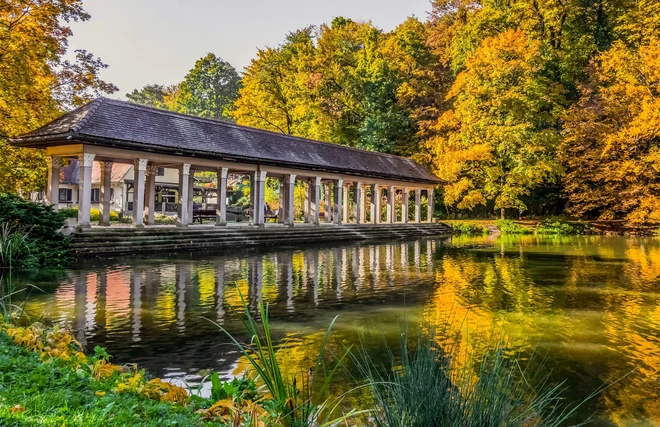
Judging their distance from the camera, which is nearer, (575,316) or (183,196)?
(575,316)

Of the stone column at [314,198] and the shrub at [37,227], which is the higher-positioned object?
the stone column at [314,198]

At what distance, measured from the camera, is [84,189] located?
1505 cm

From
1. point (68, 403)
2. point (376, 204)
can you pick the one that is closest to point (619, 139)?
point (376, 204)

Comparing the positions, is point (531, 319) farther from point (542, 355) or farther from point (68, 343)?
point (68, 343)

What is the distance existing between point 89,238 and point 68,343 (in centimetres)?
1058

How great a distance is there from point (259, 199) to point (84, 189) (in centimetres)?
797

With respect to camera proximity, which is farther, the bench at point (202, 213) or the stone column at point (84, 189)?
the bench at point (202, 213)

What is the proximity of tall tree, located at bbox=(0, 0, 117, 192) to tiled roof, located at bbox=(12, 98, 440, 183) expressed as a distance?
1105 millimetres

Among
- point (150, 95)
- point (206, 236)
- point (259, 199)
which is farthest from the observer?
point (150, 95)

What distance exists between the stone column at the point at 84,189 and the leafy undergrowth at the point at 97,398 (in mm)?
11855

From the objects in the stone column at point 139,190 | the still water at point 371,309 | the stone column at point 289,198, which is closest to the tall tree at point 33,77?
the stone column at point 139,190

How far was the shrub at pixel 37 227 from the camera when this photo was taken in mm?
11031

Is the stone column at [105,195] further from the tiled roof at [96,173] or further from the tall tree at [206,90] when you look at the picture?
the tall tree at [206,90]

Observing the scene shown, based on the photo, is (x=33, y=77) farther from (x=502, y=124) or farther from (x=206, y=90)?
(x=206, y=90)
